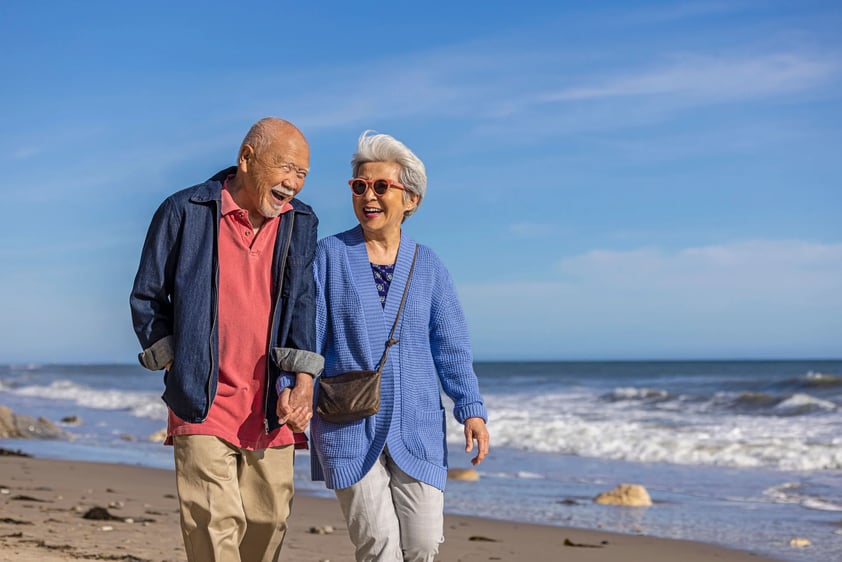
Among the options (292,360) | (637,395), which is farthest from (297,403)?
(637,395)

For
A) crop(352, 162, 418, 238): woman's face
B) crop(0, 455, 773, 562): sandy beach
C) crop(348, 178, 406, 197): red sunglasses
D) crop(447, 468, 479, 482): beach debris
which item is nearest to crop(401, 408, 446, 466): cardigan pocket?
crop(352, 162, 418, 238): woman's face

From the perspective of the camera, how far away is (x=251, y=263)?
332 cm

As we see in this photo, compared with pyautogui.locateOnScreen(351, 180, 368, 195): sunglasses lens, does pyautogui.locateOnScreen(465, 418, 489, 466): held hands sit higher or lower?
lower

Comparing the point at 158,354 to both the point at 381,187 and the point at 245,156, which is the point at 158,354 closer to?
the point at 245,156

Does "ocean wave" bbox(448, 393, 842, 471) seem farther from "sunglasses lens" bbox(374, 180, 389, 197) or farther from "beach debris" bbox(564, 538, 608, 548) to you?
"sunglasses lens" bbox(374, 180, 389, 197)

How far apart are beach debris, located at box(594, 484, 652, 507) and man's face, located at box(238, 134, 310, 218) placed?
20.1 feet

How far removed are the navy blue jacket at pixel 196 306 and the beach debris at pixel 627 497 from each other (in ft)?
19.4

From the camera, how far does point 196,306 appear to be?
10.4 feet

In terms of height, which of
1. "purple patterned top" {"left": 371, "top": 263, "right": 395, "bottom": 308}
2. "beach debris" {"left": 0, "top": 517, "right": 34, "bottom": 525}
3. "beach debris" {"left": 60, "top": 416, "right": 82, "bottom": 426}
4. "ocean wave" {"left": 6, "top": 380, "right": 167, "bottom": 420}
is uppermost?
"purple patterned top" {"left": 371, "top": 263, "right": 395, "bottom": 308}

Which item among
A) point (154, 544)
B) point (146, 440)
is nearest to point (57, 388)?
point (146, 440)

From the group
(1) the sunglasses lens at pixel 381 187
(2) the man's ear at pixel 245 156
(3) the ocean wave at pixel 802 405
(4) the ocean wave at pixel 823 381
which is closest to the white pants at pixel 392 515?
(1) the sunglasses lens at pixel 381 187

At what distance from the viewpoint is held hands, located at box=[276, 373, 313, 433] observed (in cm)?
323

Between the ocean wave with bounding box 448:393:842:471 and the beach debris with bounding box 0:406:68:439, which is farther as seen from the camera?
the beach debris with bounding box 0:406:68:439

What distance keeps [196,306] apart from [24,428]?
12.8 meters
